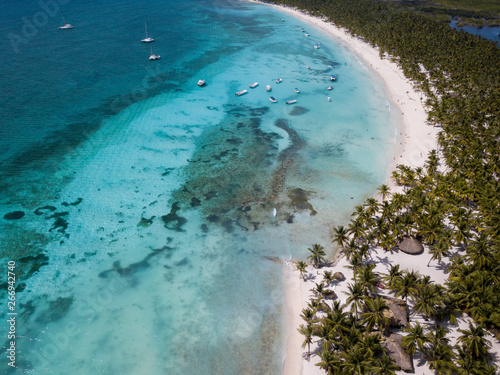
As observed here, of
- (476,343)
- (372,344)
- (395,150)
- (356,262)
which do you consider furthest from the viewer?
(395,150)

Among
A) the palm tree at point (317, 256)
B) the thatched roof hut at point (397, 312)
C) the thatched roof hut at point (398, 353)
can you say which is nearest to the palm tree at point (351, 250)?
the palm tree at point (317, 256)

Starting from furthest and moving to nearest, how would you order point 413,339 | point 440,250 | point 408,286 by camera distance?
1. point 440,250
2. point 408,286
3. point 413,339

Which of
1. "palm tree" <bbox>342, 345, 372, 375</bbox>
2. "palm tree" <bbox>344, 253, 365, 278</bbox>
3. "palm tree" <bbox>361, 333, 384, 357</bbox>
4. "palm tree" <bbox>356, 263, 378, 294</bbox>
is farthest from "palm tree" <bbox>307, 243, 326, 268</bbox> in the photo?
"palm tree" <bbox>342, 345, 372, 375</bbox>

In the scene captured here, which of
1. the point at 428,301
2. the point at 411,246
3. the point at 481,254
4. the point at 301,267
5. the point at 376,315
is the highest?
the point at 481,254

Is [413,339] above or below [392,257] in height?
above

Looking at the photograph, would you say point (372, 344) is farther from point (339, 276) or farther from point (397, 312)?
point (339, 276)

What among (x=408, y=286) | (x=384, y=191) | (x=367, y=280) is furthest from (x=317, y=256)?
(x=384, y=191)
